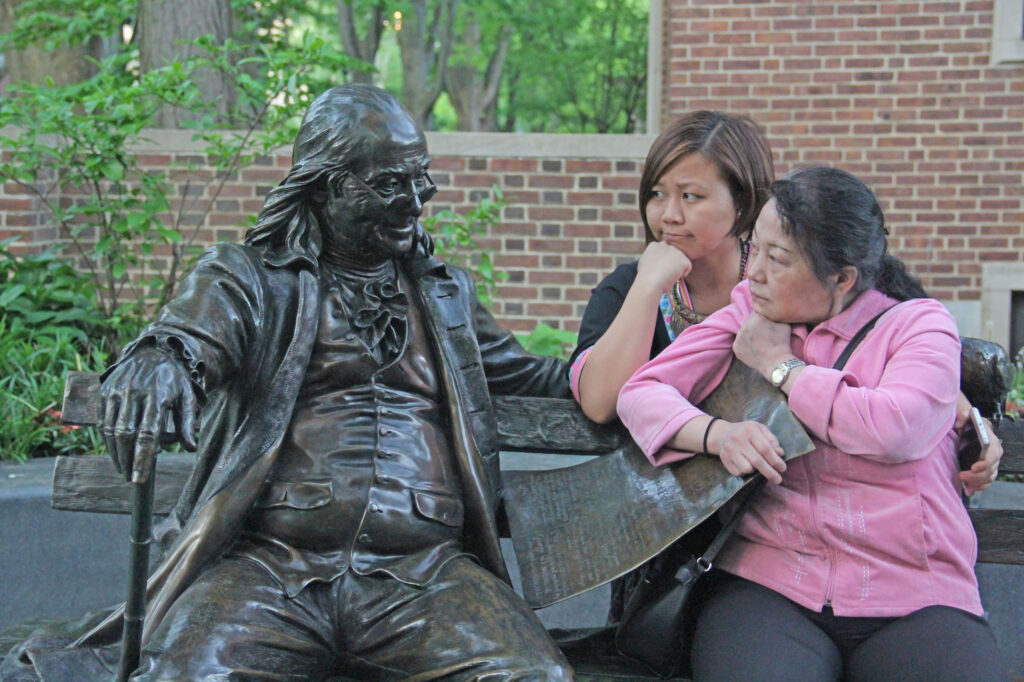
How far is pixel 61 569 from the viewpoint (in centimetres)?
421

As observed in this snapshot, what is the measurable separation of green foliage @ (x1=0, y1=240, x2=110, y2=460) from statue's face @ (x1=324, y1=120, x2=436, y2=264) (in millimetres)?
2583

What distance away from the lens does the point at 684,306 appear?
10.5 feet

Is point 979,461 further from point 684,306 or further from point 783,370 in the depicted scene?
point 684,306

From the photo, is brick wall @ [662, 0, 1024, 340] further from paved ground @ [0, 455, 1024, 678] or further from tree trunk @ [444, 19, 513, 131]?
tree trunk @ [444, 19, 513, 131]

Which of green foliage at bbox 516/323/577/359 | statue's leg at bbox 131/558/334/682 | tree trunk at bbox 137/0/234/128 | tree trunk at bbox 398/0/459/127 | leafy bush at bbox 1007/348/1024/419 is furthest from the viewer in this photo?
tree trunk at bbox 398/0/459/127

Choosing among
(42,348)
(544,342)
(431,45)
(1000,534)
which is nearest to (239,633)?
(1000,534)

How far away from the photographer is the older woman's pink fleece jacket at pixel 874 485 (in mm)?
2484

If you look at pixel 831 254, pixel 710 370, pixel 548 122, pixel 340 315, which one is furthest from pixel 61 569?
pixel 548 122

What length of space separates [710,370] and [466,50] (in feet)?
47.6

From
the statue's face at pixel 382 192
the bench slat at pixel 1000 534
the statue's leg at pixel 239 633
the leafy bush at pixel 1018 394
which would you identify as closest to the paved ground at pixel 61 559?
the bench slat at pixel 1000 534

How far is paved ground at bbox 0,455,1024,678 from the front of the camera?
4164 mm

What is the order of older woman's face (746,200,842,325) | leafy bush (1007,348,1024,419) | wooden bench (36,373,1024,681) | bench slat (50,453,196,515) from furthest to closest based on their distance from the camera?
leafy bush (1007,348,1024,419) < bench slat (50,453,196,515) < wooden bench (36,373,1024,681) < older woman's face (746,200,842,325)

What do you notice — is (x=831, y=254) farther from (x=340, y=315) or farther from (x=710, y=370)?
(x=340, y=315)

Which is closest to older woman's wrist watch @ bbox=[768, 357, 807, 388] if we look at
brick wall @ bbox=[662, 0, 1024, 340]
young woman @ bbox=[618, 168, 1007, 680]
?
young woman @ bbox=[618, 168, 1007, 680]
